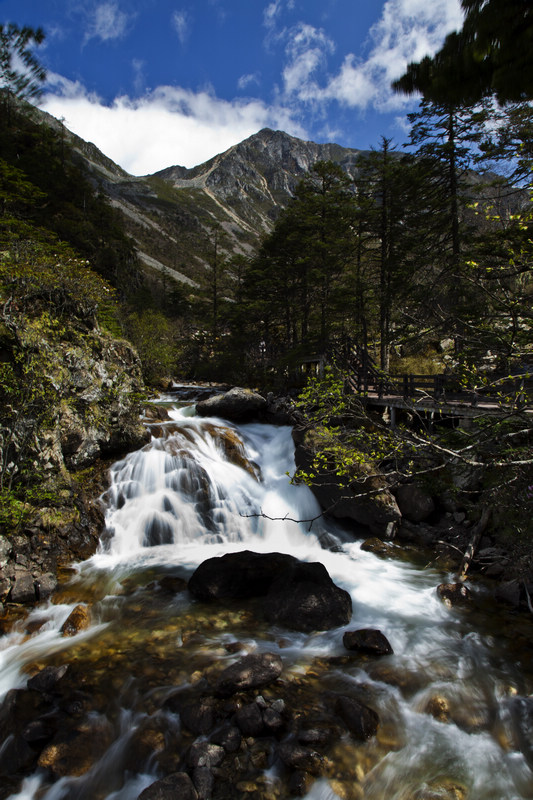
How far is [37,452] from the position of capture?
28.1 ft

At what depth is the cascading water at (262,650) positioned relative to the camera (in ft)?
13.3

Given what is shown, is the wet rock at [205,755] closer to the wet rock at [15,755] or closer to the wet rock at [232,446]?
the wet rock at [15,755]

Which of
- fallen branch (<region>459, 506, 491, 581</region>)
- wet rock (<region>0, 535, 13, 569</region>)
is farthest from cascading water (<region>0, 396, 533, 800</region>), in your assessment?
wet rock (<region>0, 535, 13, 569</region>)

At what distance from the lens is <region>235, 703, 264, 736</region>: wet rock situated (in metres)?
4.31

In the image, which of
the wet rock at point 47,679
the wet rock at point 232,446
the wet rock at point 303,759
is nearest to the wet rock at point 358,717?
the wet rock at point 303,759

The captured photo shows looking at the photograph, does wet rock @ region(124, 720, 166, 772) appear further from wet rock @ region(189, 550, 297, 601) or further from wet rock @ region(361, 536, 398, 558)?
wet rock @ region(361, 536, 398, 558)

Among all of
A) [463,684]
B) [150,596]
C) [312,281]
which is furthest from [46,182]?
[463,684]

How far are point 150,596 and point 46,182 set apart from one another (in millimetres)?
39547

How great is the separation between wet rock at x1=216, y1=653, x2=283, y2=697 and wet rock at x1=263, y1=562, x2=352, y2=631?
4.57 feet

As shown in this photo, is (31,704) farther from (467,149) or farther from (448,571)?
(467,149)

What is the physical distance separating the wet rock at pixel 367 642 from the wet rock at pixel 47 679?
4449 millimetres

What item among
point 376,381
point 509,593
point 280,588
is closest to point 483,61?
point 280,588

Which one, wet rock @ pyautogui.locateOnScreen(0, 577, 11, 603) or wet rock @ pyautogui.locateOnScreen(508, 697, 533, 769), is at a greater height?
wet rock @ pyautogui.locateOnScreen(0, 577, 11, 603)

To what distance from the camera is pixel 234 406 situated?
57.6 ft
